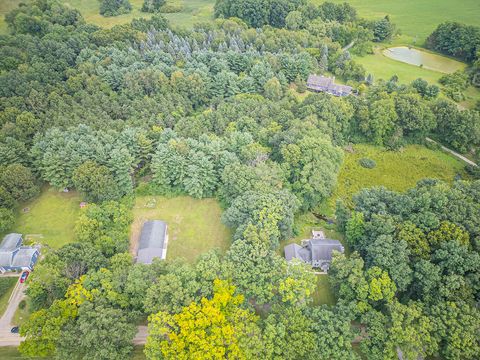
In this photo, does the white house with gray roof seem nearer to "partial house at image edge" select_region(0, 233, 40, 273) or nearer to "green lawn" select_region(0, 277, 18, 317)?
"partial house at image edge" select_region(0, 233, 40, 273)

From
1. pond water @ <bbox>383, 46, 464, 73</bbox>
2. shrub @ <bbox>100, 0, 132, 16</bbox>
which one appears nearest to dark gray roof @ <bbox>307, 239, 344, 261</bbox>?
pond water @ <bbox>383, 46, 464, 73</bbox>

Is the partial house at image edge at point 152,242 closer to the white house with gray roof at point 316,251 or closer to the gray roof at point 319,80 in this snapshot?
the white house with gray roof at point 316,251

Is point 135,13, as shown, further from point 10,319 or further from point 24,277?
point 10,319

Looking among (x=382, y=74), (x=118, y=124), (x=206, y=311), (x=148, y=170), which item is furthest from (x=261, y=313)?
(x=382, y=74)

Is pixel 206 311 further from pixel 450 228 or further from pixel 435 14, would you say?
pixel 435 14

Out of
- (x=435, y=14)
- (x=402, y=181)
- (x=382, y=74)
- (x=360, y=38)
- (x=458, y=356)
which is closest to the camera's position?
(x=458, y=356)

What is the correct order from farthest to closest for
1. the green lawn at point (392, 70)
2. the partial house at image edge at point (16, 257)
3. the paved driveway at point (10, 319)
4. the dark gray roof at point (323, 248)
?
the green lawn at point (392, 70)
the partial house at image edge at point (16, 257)
the dark gray roof at point (323, 248)
the paved driveway at point (10, 319)

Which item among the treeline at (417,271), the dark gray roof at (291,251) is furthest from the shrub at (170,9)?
the dark gray roof at (291,251)

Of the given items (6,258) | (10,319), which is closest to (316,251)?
(10,319)

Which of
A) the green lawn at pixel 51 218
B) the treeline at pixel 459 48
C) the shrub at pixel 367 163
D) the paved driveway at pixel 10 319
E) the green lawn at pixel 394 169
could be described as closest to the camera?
the paved driveway at pixel 10 319
